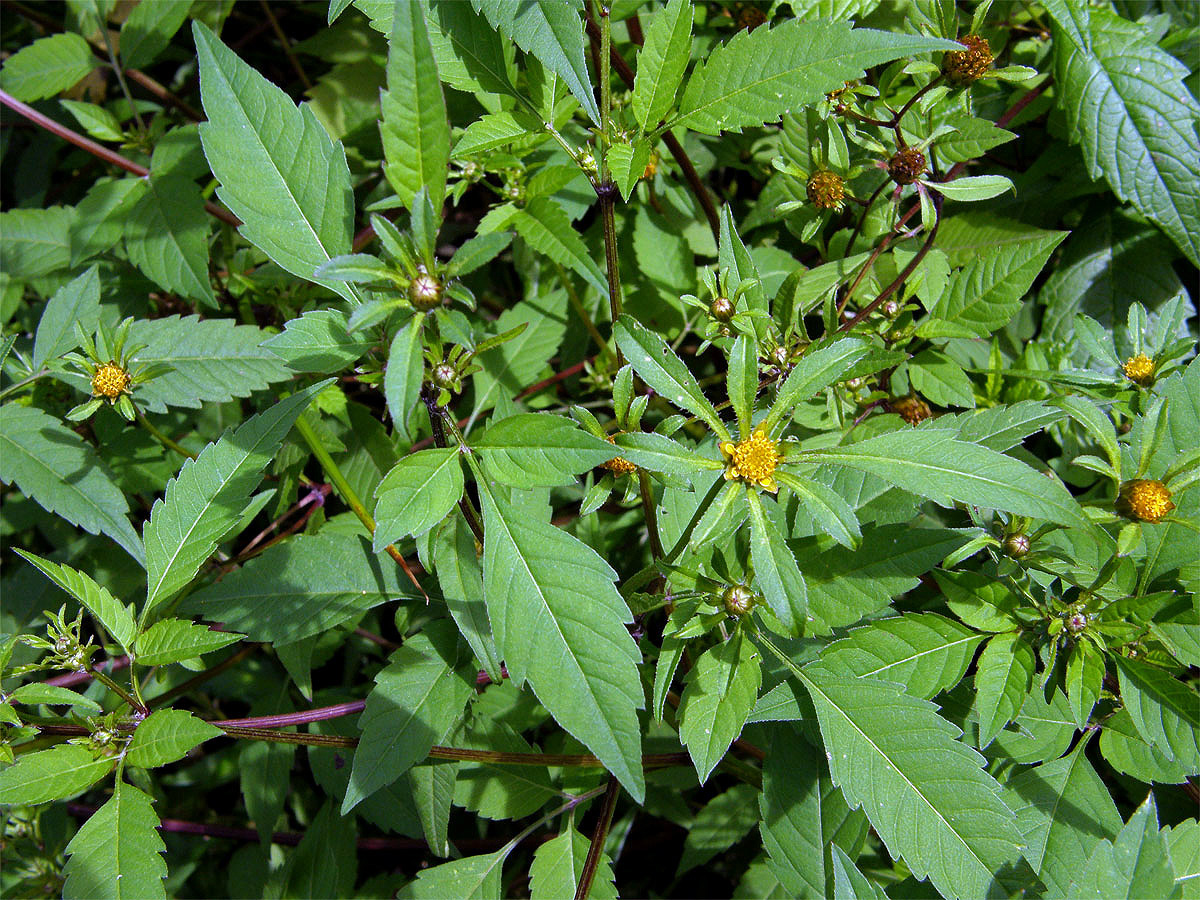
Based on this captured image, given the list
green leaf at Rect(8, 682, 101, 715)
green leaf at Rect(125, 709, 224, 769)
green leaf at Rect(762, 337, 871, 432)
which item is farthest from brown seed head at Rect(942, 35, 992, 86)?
green leaf at Rect(8, 682, 101, 715)

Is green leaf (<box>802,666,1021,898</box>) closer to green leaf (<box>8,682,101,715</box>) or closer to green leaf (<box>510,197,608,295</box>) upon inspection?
green leaf (<box>510,197,608,295</box>)

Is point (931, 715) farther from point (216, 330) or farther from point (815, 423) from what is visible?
point (216, 330)

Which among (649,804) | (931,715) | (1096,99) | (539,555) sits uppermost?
(1096,99)

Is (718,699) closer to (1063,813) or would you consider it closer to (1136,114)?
(1063,813)

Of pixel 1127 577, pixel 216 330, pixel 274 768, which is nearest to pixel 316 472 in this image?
pixel 216 330

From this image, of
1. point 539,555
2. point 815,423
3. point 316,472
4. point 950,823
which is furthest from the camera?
point 316,472
